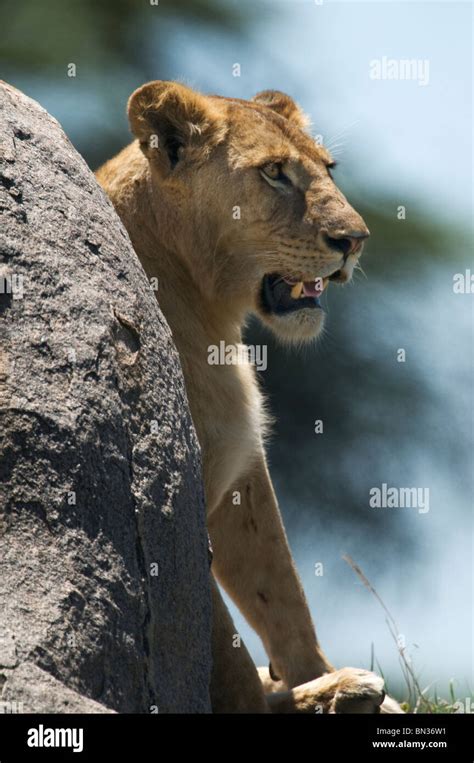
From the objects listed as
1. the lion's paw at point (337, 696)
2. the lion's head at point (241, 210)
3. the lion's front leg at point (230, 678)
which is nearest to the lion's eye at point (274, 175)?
the lion's head at point (241, 210)

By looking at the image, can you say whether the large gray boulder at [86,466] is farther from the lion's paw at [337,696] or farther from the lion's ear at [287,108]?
the lion's ear at [287,108]

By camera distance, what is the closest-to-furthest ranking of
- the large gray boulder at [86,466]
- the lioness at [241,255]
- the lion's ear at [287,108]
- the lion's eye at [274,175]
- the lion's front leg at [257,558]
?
the large gray boulder at [86,466] → the lioness at [241,255] → the lion's eye at [274,175] → the lion's front leg at [257,558] → the lion's ear at [287,108]

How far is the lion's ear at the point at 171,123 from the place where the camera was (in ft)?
18.3

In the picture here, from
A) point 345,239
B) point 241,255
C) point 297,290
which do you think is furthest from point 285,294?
point 345,239

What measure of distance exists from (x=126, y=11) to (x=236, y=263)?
953cm

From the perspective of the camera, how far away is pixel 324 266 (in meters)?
5.55

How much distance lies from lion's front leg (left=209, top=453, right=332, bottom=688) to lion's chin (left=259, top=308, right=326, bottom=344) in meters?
0.52

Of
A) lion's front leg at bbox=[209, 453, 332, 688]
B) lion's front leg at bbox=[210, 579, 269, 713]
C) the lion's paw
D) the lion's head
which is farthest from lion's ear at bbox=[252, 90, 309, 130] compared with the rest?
the lion's paw

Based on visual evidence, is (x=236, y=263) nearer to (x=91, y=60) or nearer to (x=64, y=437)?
(x=64, y=437)

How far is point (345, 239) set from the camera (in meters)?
5.54

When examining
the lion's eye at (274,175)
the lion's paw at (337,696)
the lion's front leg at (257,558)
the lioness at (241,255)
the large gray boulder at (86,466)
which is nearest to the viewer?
the large gray boulder at (86,466)

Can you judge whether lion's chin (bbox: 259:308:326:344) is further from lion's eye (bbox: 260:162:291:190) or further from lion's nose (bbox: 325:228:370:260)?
lion's eye (bbox: 260:162:291:190)

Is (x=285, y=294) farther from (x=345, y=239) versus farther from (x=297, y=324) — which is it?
(x=345, y=239)
